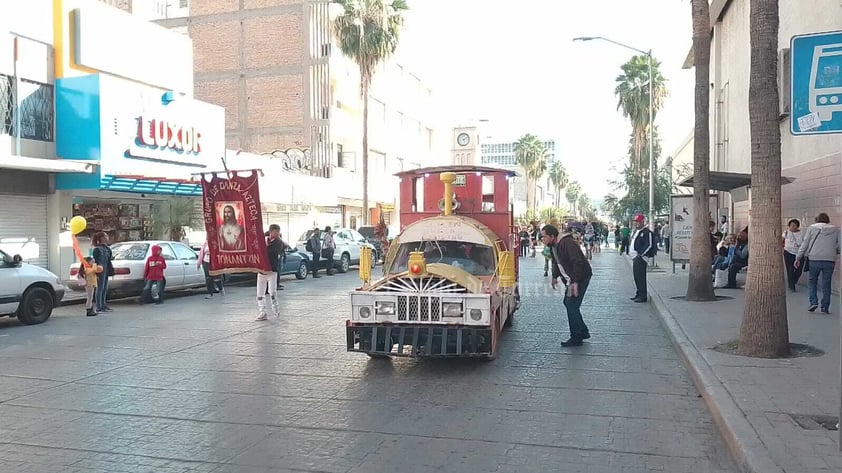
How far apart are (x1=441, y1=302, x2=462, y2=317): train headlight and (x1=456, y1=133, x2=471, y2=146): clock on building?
5613cm

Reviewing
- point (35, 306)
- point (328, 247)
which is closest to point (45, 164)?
point (35, 306)

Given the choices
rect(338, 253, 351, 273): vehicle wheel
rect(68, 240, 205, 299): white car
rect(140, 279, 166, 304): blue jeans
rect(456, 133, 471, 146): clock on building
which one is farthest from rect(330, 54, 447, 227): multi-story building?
rect(140, 279, 166, 304): blue jeans

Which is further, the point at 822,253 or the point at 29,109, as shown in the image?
the point at 29,109

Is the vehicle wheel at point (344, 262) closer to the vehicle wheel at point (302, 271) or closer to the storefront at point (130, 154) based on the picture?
the vehicle wheel at point (302, 271)

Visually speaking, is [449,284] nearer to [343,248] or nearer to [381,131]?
[343,248]

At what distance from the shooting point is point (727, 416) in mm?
6086

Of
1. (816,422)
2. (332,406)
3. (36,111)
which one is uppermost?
(36,111)

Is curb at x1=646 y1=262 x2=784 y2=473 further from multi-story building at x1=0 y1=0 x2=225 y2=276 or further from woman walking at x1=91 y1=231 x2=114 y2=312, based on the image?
multi-story building at x1=0 y1=0 x2=225 y2=276

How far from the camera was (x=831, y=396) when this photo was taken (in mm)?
6738

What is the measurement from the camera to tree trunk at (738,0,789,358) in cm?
848

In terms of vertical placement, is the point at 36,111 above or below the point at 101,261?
above

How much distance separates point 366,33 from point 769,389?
3061 centimetres

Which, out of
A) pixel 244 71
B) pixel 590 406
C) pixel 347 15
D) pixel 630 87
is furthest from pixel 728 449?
pixel 630 87

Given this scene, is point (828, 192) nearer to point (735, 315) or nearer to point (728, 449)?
point (735, 315)
